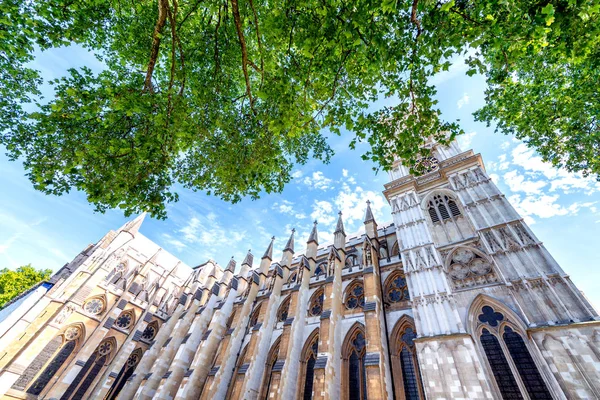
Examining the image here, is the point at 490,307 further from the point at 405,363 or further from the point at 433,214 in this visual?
the point at 433,214

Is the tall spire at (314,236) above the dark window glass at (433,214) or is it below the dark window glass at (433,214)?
above

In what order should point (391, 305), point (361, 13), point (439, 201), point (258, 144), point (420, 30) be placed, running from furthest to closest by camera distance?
point (439, 201) → point (391, 305) → point (258, 144) → point (420, 30) → point (361, 13)

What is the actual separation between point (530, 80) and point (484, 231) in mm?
6732

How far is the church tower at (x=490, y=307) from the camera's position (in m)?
7.90

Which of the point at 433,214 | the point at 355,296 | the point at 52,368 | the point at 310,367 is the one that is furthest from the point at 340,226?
the point at 52,368

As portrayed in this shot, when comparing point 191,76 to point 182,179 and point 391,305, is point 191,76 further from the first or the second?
point 391,305

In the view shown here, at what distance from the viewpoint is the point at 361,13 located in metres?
4.86

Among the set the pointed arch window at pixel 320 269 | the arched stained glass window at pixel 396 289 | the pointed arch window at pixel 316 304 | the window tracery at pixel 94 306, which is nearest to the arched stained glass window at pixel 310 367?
the pointed arch window at pixel 316 304

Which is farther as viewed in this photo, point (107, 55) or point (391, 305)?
point (391, 305)

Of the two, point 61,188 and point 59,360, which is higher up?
point 61,188

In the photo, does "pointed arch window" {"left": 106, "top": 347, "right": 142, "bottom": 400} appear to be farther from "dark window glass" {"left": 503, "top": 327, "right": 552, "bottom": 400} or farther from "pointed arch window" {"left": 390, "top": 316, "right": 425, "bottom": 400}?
"dark window glass" {"left": 503, "top": 327, "right": 552, "bottom": 400}

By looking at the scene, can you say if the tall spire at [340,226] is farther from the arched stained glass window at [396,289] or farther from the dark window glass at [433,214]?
the dark window glass at [433,214]

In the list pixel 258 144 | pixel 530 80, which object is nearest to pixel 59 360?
pixel 258 144

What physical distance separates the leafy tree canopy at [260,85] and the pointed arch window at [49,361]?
1969 cm
